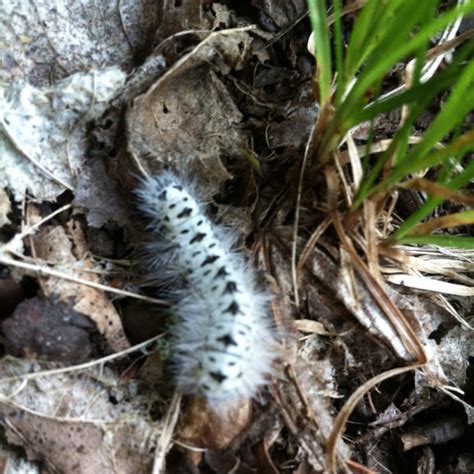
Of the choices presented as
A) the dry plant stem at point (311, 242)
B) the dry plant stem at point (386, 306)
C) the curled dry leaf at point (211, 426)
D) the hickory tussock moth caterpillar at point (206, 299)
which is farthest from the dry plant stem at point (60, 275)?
the dry plant stem at point (386, 306)

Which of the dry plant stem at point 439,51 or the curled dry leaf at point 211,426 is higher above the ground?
the dry plant stem at point 439,51

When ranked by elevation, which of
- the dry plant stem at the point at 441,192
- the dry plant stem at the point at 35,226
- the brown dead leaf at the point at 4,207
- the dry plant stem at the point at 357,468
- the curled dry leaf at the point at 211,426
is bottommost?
the dry plant stem at the point at 357,468

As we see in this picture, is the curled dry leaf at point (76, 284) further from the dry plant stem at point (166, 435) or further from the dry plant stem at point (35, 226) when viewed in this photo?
the dry plant stem at point (166, 435)

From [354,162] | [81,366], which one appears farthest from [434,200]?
[81,366]

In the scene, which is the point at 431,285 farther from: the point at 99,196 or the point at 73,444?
the point at 73,444

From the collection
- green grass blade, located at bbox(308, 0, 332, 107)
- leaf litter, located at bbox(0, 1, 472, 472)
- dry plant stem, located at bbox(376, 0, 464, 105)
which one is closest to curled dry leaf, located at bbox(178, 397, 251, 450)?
leaf litter, located at bbox(0, 1, 472, 472)

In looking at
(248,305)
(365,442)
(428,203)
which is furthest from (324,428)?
(428,203)
